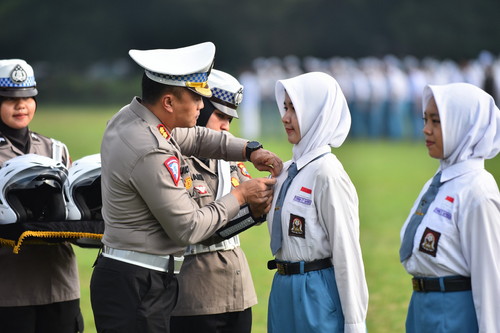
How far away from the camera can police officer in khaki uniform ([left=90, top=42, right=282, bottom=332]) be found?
Answer: 170 inches

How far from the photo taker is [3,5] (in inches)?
1844

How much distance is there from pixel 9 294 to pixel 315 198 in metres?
2.10

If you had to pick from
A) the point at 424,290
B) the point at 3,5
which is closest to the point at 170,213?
the point at 424,290

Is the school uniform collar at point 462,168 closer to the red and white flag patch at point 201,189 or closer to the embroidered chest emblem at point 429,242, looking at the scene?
the embroidered chest emblem at point 429,242

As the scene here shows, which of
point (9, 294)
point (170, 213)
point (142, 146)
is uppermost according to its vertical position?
point (142, 146)

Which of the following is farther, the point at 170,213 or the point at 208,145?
the point at 208,145

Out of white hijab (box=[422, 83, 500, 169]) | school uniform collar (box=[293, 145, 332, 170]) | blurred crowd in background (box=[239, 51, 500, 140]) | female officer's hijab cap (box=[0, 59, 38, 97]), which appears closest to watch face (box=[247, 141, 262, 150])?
school uniform collar (box=[293, 145, 332, 170])

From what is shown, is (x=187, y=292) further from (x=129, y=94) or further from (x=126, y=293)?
(x=129, y=94)

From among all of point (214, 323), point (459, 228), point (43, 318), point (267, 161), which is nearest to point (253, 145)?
point (267, 161)

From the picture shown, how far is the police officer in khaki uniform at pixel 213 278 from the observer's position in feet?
16.5

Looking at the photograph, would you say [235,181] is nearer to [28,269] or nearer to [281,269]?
[281,269]

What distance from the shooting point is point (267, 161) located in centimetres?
490

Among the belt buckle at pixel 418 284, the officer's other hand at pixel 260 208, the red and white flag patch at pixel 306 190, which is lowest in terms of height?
the belt buckle at pixel 418 284

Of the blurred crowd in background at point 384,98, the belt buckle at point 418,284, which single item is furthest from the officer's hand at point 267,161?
the blurred crowd in background at point 384,98
